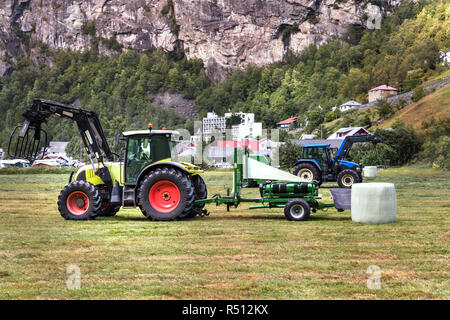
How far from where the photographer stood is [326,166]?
1161 inches

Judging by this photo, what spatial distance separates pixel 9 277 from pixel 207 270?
281cm

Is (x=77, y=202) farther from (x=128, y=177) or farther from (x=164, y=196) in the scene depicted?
(x=164, y=196)

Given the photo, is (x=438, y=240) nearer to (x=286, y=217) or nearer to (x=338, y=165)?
(x=286, y=217)

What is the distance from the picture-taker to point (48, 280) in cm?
753

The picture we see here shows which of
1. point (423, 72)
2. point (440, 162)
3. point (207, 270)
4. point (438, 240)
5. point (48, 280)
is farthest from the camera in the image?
point (423, 72)

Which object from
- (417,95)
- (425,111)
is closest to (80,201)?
(425,111)

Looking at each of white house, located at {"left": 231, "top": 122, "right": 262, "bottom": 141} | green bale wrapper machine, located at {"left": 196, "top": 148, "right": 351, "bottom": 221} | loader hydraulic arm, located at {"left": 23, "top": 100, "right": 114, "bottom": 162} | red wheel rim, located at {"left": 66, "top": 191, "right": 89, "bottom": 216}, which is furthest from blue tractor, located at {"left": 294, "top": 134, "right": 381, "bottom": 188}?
white house, located at {"left": 231, "top": 122, "right": 262, "bottom": 141}

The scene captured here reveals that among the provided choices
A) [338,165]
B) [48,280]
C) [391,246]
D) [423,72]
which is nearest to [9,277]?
[48,280]

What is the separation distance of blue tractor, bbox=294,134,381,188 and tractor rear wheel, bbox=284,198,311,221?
14094 mm

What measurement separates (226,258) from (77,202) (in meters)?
7.29

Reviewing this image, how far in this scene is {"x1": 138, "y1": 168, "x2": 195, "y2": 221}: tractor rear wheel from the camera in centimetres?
1413

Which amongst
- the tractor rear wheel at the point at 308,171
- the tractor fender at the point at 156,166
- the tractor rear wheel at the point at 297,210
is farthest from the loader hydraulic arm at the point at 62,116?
the tractor rear wheel at the point at 308,171

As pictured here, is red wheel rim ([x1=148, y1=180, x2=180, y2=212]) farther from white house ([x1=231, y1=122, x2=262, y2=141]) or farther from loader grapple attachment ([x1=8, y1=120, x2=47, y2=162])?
white house ([x1=231, y1=122, x2=262, y2=141])

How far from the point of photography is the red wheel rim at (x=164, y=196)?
1430 cm
